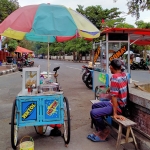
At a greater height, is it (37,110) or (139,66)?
(139,66)

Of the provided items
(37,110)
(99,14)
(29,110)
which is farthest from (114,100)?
(99,14)

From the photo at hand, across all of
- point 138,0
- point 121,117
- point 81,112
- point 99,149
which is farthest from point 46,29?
point 138,0

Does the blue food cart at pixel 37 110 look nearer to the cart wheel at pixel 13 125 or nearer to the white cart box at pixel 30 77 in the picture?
the cart wheel at pixel 13 125

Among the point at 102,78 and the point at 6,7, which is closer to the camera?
the point at 102,78

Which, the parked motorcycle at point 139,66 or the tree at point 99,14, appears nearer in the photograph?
the parked motorcycle at point 139,66

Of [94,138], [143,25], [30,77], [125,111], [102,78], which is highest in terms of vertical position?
[143,25]

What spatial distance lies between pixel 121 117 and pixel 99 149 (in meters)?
0.63

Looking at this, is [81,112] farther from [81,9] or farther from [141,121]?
[81,9]

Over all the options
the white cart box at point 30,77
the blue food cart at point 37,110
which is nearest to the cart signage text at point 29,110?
the blue food cart at point 37,110

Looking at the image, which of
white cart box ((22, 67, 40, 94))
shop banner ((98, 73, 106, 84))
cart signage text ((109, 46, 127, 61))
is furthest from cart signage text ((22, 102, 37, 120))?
cart signage text ((109, 46, 127, 61))

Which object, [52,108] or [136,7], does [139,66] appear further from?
[52,108]

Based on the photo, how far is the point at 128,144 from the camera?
3.70m

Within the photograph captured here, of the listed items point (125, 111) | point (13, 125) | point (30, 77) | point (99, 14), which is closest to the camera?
point (13, 125)

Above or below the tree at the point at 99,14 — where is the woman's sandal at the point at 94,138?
below
